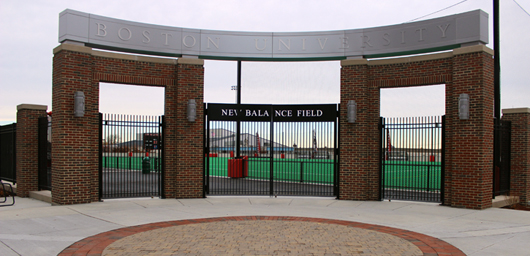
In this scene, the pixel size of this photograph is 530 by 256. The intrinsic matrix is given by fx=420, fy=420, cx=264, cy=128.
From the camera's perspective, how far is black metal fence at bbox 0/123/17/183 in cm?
1466

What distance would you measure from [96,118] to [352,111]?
7443 mm

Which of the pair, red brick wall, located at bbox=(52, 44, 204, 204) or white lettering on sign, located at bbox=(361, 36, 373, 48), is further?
white lettering on sign, located at bbox=(361, 36, 373, 48)

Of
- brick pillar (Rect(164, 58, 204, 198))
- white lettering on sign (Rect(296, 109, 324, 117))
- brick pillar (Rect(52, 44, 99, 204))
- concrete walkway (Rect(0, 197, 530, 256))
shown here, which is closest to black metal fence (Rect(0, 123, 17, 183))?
concrete walkway (Rect(0, 197, 530, 256))

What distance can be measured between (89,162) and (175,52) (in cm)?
407

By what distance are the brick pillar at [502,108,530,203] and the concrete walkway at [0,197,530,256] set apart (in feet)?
8.29

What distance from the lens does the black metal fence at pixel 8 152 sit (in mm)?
14656

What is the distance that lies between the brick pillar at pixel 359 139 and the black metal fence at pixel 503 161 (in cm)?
374

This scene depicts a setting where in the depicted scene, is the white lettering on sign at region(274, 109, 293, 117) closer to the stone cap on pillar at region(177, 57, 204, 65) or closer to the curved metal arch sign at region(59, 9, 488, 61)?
the curved metal arch sign at region(59, 9, 488, 61)

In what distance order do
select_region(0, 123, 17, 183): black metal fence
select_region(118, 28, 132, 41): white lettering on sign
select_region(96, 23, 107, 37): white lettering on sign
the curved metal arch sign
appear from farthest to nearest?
select_region(0, 123, 17, 183): black metal fence
select_region(118, 28, 132, 41): white lettering on sign
select_region(96, 23, 107, 37): white lettering on sign
the curved metal arch sign

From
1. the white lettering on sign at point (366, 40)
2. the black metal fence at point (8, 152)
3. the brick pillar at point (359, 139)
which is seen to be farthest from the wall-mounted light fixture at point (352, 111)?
the black metal fence at point (8, 152)

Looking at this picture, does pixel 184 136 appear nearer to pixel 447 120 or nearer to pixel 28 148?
pixel 28 148

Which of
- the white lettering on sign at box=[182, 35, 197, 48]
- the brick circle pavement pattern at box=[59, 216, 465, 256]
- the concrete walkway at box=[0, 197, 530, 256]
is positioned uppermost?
the white lettering on sign at box=[182, 35, 197, 48]

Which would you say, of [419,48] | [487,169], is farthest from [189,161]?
[487,169]

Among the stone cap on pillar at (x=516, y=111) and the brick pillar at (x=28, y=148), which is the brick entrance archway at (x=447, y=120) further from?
the brick pillar at (x=28, y=148)
